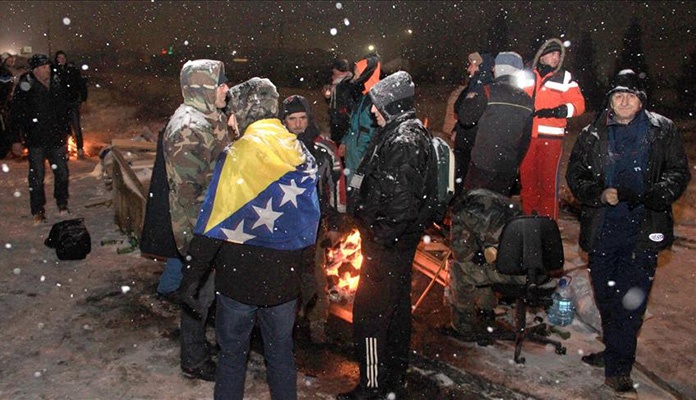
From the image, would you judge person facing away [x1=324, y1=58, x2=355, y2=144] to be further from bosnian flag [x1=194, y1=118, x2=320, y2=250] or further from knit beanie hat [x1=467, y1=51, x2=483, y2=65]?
bosnian flag [x1=194, y1=118, x2=320, y2=250]

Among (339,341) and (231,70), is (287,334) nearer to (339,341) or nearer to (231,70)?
(339,341)

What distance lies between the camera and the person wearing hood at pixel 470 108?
618 cm

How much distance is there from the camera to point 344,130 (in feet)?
27.0

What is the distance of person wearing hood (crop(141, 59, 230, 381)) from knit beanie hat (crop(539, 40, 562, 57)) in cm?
371

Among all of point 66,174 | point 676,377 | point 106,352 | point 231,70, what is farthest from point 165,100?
point 676,377

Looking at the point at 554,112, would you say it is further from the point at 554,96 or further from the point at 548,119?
the point at 554,96

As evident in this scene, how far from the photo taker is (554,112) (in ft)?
20.7

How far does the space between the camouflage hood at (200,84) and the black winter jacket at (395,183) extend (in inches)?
47.6

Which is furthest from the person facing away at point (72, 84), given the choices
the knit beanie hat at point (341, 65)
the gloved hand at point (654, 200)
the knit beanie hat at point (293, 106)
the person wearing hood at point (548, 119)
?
the gloved hand at point (654, 200)

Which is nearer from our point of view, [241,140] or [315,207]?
[241,140]

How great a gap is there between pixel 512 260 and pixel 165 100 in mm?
25016

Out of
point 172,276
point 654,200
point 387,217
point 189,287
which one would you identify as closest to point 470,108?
point 654,200

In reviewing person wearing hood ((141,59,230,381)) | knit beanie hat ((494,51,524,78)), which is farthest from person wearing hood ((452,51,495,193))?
person wearing hood ((141,59,230,381))

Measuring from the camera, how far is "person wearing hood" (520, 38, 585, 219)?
6.42 meters
